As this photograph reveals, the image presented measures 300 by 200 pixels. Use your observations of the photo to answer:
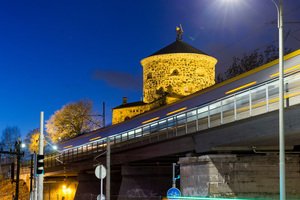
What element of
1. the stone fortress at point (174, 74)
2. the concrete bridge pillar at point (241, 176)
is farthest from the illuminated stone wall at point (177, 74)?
the concrete bridge pillar at point (241, 176)

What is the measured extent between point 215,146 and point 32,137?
7904cm

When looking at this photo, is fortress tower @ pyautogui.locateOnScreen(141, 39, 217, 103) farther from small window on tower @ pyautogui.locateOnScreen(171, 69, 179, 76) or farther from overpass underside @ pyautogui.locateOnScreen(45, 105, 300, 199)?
overpass underside @ pyautogui.locateOnScreen(45, 105, 300, 199)

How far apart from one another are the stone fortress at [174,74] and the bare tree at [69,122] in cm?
936

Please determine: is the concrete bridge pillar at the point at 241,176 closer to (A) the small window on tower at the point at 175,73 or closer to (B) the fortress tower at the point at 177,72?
(B) the fortress tower at the point at 177,72

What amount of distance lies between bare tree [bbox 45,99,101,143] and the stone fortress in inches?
369

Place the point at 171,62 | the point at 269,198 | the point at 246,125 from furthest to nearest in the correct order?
1. the point at 171,62
2. the point at 269,198
3. the point at 246,125

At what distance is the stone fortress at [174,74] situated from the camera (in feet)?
266

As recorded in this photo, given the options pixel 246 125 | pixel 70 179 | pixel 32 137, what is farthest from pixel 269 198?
pixel 32 137

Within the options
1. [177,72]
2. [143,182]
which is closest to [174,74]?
[177,72]

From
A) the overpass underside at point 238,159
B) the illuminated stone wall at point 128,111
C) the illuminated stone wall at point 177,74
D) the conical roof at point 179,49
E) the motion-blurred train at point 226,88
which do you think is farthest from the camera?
the conical roof at point 179,49

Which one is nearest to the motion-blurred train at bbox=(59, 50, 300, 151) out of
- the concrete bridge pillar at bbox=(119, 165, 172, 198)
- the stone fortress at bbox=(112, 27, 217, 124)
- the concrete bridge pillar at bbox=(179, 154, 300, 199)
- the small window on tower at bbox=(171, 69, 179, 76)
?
the concrete bridge pillar at bbox=(179, 154, 300, 199)

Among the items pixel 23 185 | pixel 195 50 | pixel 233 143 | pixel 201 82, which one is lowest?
pixel 23 185

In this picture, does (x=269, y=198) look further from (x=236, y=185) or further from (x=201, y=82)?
(x=201, y=82)

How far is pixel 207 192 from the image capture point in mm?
23469
